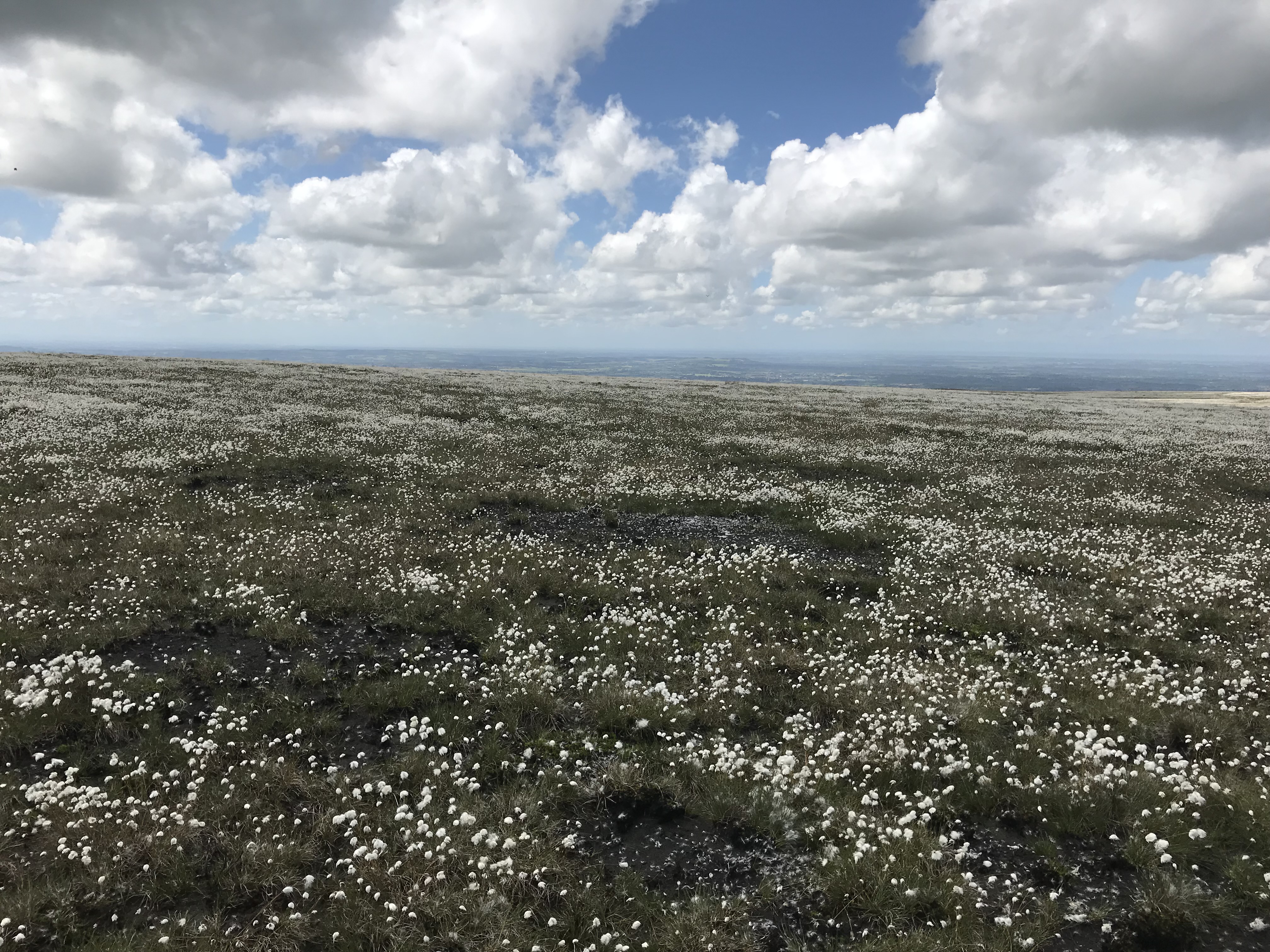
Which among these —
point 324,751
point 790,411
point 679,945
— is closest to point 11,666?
point 324,751

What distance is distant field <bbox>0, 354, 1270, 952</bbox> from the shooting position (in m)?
6.80

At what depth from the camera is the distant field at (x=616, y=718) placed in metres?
6.80

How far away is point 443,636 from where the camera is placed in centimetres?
1333

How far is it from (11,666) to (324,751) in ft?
20.2

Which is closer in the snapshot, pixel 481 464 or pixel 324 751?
pixel 324 751

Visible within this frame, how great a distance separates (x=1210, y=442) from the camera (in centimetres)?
4216

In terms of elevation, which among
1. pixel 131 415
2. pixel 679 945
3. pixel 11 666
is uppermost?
pixel 131 415

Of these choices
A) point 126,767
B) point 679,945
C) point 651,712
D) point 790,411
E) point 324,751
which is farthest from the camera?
point 790,411

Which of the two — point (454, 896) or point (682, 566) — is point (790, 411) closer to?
point (682, 566)

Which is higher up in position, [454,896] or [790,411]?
[790,411]

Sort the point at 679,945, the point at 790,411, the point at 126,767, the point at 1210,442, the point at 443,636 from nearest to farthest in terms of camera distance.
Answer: the point at 679,945
the point at 126,767
the point at 443,636
the point at 1210,442
the point at 790,411

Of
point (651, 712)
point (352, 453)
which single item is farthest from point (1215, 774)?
point (352, 453)

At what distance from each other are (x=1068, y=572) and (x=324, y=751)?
742 inches

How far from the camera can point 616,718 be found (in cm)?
1047
